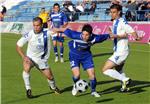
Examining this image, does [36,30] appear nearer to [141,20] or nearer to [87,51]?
[87,51]

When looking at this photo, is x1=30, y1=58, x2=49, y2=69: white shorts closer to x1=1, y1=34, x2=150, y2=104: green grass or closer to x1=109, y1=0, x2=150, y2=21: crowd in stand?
x1=1, y1=34, x2=150, y2=104: green grass

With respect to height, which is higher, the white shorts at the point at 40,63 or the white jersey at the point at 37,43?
the white jersey at the point at 37,43

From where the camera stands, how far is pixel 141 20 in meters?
29.2

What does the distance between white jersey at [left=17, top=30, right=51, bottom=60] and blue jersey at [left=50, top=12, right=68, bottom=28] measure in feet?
24.3

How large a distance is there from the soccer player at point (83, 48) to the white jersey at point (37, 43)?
1.10 feet

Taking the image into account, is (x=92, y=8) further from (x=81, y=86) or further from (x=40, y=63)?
(x=81, y=86)

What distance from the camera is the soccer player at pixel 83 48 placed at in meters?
10.1

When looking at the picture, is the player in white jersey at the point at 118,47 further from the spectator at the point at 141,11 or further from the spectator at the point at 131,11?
the spectator at the point at 131,11

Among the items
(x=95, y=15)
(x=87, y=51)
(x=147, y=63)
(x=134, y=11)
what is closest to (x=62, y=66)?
(x=147, y=63)

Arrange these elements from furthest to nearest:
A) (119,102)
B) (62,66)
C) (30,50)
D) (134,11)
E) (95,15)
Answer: (95,15), (134,11), (62,66), (30,50), (119,102)

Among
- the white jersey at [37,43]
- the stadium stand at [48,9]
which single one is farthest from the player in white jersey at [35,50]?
the stadium stand at [48,9]

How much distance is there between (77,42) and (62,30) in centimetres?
45

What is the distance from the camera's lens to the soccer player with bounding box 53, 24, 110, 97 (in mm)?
10086

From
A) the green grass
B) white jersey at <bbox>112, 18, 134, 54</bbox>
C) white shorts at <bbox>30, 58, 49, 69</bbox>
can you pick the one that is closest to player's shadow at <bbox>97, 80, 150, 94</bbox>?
the green grass
